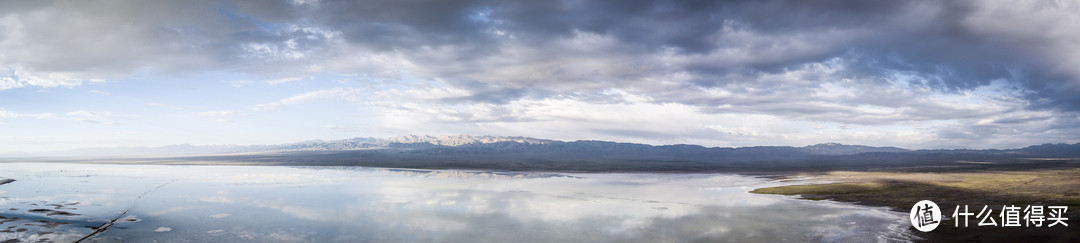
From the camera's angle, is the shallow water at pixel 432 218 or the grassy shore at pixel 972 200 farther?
the shallow water at pixel 432 218

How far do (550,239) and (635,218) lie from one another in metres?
9.49

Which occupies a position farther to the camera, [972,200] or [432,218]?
[972,200]

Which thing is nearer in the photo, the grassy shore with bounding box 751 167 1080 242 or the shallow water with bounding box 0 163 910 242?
the grassy shore with bounding box 751 167 1080 242

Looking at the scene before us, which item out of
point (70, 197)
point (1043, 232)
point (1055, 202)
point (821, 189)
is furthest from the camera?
point (821, 189)

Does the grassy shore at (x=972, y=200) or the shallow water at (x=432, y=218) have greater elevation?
the grassy shore at (x=972, y=200)

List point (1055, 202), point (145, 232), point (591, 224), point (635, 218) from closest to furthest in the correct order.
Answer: point (145, 232)
point (591, 224)
point (635, 218)
point (1055, 202)

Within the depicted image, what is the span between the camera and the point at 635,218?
32062 millimetres

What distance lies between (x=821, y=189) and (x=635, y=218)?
33788 mm

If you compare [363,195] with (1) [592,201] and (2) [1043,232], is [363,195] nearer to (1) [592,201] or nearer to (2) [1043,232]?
(1) [592,201]

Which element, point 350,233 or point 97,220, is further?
point 97,220

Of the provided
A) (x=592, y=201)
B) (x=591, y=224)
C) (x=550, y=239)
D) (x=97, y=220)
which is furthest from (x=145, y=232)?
(x=592, y=201)

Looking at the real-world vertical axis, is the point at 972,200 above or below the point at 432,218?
above

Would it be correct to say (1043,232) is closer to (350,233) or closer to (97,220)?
(350,233)

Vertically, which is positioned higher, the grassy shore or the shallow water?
the grassy shore
